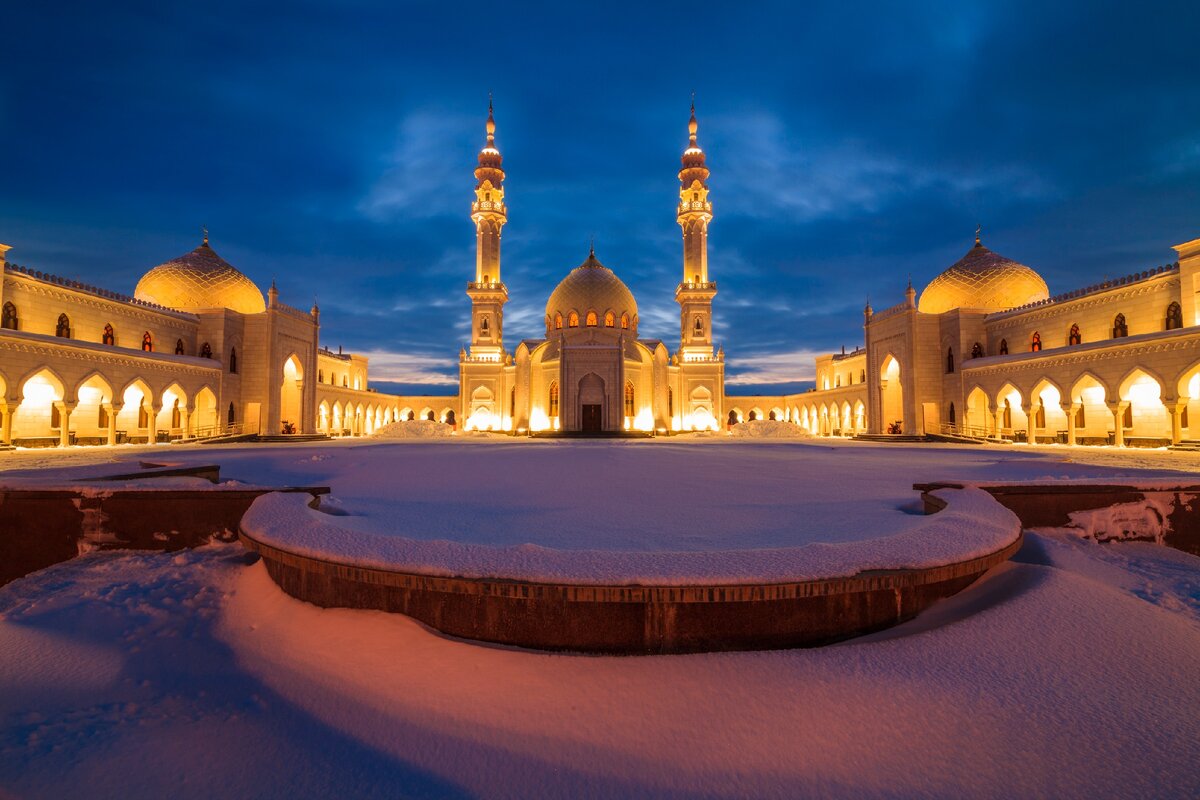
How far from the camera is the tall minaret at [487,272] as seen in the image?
138 ft

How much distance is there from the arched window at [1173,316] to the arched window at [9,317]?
151 feet

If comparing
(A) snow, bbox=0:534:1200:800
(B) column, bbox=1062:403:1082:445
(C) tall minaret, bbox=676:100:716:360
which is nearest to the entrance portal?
(C) tall minaret, bbox=676:100:716:360

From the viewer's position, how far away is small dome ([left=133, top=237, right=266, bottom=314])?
98.0ft

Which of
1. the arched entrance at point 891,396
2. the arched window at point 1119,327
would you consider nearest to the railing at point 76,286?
the arched entrance at point 891,396

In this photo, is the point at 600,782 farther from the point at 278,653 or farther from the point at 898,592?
the point at 278,653

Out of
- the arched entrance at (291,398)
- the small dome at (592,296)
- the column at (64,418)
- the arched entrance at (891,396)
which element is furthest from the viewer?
the small dome at (592,296)

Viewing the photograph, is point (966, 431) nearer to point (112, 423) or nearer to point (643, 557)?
point (643, 557)

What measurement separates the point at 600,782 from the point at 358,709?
168 cm

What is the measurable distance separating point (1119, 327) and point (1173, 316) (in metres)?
2.20

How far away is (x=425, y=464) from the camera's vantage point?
11984 mm

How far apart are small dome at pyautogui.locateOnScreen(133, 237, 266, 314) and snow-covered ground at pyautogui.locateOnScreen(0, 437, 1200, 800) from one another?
30.8 m

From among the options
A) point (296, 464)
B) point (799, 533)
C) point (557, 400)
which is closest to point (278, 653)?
point (799, 533)

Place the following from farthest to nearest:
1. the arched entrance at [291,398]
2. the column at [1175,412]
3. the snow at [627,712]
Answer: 1. the arched entrance at [291,398]
2. the column at [1175,412]
3. the snow at [627,712]

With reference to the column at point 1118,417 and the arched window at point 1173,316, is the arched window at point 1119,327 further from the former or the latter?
the column at point 1118,417
